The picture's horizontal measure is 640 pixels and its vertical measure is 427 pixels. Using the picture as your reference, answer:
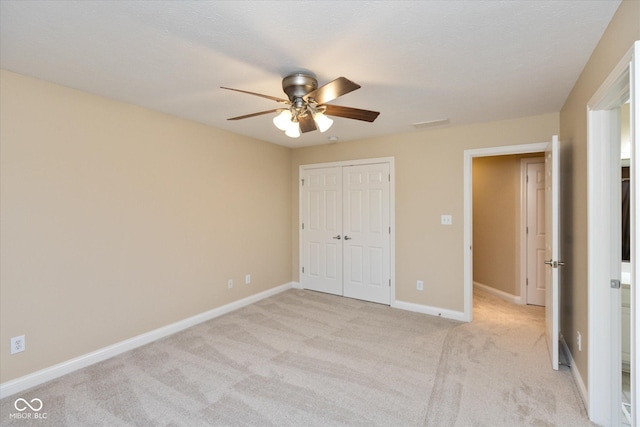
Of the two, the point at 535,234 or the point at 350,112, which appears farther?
the point at 535,234

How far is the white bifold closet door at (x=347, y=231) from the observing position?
4.30 metres

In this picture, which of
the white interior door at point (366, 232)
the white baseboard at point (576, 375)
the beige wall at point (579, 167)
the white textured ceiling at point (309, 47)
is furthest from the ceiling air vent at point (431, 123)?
the white baseboard at point (576, 375)

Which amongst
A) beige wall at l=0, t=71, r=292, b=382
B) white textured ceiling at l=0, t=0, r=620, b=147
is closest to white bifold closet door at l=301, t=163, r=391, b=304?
beige wall at l=0, t=71, r=292, b=382

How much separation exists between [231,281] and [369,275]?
6.28ft

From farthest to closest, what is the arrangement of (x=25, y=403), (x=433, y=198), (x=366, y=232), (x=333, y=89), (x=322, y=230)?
(x=322, y=230) < (x=366, y=232) < (x=433, y=198) < (x=25, y=403) < (x=333, y=89)

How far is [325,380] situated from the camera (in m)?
2.41

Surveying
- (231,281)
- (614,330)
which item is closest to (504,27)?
(614,330)

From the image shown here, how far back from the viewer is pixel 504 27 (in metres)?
1.70

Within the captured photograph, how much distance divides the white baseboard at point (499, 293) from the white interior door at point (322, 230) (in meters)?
2.33

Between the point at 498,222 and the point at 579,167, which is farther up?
the point at 579,167

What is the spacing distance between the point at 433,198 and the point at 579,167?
1.66 metres

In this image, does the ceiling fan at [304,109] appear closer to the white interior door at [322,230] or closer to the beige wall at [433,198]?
the beige wall at [433,198]

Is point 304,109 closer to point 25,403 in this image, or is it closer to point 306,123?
point 306,123

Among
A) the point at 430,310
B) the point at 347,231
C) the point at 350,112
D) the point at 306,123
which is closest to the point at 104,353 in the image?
the point at 306,123
